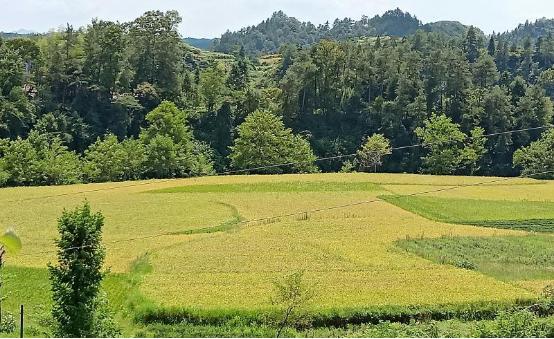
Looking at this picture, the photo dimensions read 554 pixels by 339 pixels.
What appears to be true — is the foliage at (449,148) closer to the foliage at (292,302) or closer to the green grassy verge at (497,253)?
the green grassy verge at (497,253)

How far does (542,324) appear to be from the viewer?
1725 centimetres

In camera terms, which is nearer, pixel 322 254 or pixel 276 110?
pixel 322 254

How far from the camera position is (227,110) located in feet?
224

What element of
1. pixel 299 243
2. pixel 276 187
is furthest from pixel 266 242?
pixel 276 187

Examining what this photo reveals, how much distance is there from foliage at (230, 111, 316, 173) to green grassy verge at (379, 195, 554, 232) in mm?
20064

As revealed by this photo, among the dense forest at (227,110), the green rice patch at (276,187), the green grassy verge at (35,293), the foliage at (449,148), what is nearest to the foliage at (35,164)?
the dense forest at (227,110)

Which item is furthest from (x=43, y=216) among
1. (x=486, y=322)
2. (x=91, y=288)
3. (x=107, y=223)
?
(x=486, y=322)

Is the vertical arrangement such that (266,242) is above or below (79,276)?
below

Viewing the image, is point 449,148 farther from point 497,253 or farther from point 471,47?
point 471,47

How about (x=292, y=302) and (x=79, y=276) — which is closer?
(x=79, y=276)

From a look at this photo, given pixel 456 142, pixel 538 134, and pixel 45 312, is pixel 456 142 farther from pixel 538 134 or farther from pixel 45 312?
pixel 45 312

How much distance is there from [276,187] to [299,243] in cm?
1670

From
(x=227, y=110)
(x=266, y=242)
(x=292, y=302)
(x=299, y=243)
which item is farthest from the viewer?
(x=227, y=110)

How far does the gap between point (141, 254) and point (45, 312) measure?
24.9ft
